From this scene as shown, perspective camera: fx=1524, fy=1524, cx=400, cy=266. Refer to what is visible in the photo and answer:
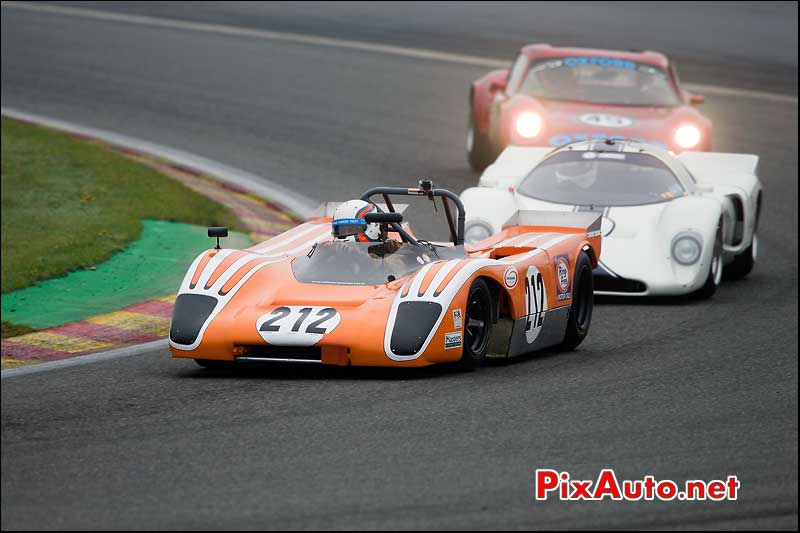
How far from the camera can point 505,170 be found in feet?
43.1

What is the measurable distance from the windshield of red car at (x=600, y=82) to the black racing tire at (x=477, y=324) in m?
7.83

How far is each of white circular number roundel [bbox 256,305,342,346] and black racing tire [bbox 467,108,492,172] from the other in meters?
9.30

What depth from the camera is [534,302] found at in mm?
8875

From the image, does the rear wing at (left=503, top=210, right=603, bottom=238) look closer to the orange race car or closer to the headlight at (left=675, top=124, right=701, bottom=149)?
the orange race car

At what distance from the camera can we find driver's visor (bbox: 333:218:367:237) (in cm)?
880

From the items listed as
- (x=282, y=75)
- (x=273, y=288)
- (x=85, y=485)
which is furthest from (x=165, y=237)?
(x=282, y=75)

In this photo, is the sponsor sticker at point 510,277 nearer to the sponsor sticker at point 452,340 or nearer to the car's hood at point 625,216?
the sponsor sticker at point 452,340

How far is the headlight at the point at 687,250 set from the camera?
Result: 444 inches

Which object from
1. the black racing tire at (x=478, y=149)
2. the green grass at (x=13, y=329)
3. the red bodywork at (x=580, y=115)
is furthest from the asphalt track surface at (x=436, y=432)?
the black racing tire at (x=478, y=149)

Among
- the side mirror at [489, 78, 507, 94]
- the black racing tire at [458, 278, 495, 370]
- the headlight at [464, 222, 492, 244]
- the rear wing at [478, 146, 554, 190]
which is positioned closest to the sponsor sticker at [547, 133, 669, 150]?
the rear wing at [478, 146, 554, 190]


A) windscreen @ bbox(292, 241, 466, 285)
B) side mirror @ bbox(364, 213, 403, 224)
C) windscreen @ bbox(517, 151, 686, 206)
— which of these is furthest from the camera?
windscreen @ bbox(517, 151, 686, 206)

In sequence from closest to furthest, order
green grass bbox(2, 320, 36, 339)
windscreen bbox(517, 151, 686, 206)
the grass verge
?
1. green grass bbox(2, 320, 36, 339)
2. the grass verge
3. windscreen bbox(517, 151, 686, 206)

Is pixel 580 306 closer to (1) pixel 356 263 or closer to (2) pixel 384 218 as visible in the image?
(2) pixel 384 218

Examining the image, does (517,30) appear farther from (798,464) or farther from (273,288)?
(798,464)
